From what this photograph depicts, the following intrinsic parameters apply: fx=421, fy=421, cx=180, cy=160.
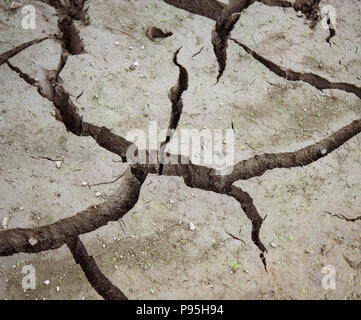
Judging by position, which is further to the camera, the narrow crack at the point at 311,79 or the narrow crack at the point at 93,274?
the narrow crack at the point at 311,79

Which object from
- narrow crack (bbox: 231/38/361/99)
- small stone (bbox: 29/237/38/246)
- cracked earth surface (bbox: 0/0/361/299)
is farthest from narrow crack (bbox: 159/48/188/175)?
small stone (bbox: 29/237/38/246)

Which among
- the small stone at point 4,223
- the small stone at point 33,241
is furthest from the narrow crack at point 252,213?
the small stone at point 4,223

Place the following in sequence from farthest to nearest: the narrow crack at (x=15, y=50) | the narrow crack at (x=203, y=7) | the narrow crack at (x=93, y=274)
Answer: the narrow crack at (x=203, y=7), the narrow crack at (x=15, y=50), the narrow crack at (x=93, y=274)

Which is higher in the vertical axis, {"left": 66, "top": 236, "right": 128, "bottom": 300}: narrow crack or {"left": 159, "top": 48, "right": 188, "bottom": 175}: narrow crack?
{"left": 159, "top": 48, "right": 188, "bottom": 175}: narrow crack

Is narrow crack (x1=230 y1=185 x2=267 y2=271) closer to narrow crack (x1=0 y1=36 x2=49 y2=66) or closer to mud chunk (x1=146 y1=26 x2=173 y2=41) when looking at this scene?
mud chunk (x1=146 y1=26 x2=173 y2=41)

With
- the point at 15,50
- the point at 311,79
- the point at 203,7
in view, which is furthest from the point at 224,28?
the point at 15,50

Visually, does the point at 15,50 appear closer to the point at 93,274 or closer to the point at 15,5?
the point at 15,5

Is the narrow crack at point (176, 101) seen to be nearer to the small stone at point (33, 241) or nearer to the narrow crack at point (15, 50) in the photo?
the small stone at point (33, 241)

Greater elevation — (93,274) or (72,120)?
(72,120)
